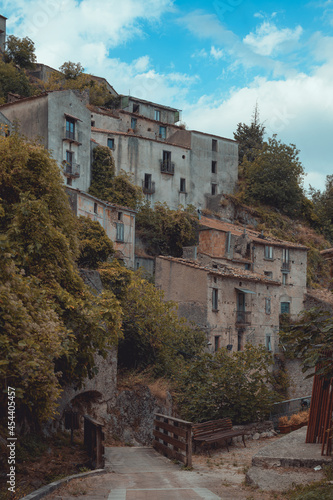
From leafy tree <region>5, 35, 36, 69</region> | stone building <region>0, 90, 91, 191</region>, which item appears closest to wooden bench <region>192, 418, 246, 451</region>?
stone building <region>0, 90, 91, 191</region>

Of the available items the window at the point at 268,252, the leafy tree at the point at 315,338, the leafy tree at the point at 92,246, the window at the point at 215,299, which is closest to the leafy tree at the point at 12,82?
the window at the point at 268,252

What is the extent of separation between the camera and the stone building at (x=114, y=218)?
35312mm

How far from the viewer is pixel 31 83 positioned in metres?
62.8

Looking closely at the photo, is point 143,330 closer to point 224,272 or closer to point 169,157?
point 224,272

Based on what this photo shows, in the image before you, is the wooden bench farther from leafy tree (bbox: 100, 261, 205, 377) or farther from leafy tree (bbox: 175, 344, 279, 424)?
leafy tree (bbox: 100, 261, 205, 377)

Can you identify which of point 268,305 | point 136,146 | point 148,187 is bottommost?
point 268,305

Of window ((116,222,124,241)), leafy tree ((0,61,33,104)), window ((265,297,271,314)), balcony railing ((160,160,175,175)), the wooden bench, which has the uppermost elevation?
leafy tree ((0,61,33,104))

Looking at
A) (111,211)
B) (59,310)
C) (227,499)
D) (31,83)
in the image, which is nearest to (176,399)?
(59,310)

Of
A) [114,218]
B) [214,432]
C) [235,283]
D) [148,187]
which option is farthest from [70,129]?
[214,432]

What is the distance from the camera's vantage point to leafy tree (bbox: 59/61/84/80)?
214ft

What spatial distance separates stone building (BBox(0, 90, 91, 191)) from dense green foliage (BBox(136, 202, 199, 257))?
17.3 ft

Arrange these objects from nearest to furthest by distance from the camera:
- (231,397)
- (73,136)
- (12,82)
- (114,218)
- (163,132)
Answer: (231,397) → (114,218) → (73,136) → (12,82) → (163,132)

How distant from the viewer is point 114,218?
39.2m

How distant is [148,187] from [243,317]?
1859cm
